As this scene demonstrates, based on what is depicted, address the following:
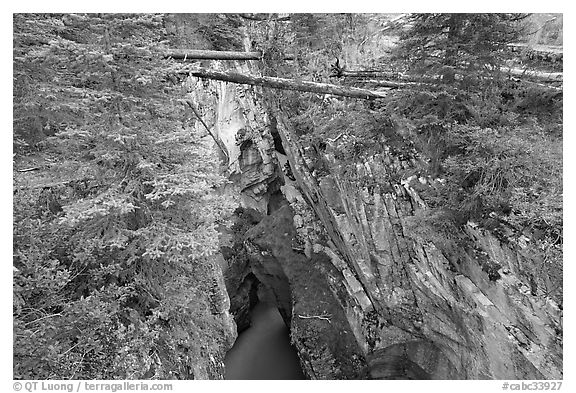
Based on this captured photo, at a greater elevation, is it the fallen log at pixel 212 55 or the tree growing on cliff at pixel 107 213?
the fallen log at pixel 212 55

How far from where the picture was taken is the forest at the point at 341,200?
16.6ft

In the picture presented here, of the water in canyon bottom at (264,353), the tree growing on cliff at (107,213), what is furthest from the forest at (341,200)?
the water in canyon bottom at (264,353)

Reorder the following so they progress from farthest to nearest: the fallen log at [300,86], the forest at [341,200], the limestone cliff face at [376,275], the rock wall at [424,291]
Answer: the fallen log at [300,86], the limestone cliff face at [376,275], the rock wall at [424,291], the forest at [341,200]

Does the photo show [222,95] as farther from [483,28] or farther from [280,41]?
[483,28]

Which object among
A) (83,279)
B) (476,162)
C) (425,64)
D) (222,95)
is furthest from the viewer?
(222,95)

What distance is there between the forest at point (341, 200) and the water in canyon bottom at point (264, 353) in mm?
3549

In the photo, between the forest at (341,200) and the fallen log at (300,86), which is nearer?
the forest at (341,200)

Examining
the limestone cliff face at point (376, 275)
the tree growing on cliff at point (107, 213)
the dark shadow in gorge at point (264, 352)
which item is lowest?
the dark shadow in gorge at point (264, 352)

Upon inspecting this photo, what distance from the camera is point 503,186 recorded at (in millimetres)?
6070

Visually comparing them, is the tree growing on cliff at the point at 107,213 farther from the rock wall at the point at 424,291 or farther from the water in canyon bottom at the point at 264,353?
the water in canyon bottom at the point at 264,353

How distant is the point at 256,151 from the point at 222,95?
118 inches

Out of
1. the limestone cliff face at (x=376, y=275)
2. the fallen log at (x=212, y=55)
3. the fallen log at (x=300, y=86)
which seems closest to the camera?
the limestone cliff face at (x=376, y=275)

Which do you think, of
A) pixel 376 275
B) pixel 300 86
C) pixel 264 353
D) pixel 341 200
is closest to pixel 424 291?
pixel 376 275

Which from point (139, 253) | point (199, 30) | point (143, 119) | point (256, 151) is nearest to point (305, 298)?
point (256, 151)
